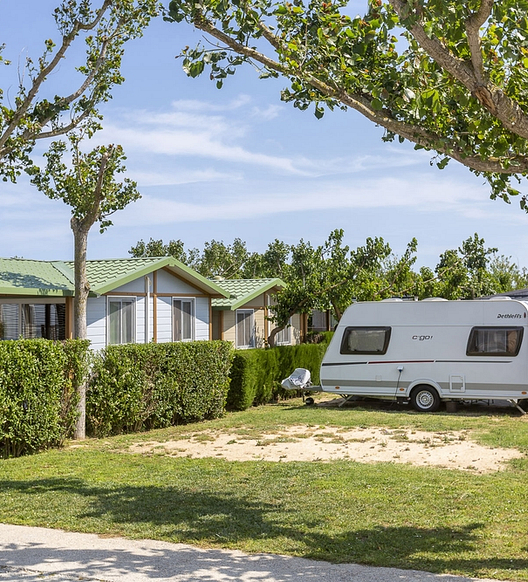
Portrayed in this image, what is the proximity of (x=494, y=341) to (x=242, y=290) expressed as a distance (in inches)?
441

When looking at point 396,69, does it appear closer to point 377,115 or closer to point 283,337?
point 377,115

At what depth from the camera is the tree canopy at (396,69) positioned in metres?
6.18

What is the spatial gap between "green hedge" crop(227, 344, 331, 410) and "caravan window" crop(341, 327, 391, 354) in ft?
7.48

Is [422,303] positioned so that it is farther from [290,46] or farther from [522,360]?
[290,46]

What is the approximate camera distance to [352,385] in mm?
18438

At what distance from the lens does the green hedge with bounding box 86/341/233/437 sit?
554 inches

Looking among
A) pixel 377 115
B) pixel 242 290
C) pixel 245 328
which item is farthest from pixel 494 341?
pixel 245 328

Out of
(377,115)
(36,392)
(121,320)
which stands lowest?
(36,392)

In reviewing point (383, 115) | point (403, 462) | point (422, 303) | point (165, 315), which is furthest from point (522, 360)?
point (383, 115)

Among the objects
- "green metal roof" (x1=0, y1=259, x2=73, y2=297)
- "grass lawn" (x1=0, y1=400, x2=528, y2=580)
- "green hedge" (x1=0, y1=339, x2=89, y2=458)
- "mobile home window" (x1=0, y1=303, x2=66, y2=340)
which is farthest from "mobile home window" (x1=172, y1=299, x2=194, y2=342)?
"grass lawn" (x1=0, y1=400, x2=528, y2=580)

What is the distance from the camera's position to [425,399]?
17703 millimetres

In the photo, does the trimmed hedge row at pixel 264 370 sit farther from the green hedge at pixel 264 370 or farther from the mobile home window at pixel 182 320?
the mobile home window at pixel 182 320

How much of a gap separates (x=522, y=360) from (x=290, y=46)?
1198 cm

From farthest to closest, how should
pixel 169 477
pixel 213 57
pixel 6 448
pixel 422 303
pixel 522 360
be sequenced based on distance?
pixel 422 303 → pixel 522 360 → pixel 6 448 → pixel 169 477 → pixel 213 57
